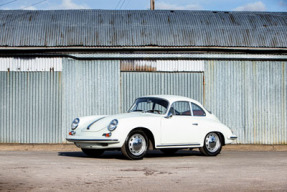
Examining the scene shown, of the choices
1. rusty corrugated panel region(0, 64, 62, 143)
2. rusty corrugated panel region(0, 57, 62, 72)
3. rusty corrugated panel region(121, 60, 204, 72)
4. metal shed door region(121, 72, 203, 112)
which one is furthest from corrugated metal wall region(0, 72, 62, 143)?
rusty corrugated panel region(121, 60, 204, 72)

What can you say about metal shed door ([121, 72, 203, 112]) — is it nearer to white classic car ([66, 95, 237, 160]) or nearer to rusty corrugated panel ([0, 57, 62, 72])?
rusty corrugated panel ([0, 57, 62, 72])

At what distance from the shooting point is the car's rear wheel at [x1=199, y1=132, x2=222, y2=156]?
38.9ft

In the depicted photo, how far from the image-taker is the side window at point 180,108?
11547 millimetres

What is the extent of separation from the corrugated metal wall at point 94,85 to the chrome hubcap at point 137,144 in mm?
6202

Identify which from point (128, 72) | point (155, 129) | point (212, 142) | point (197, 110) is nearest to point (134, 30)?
point (128, 72)

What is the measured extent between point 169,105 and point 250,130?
6.44 meters

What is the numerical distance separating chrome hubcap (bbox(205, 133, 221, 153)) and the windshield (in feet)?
4.29

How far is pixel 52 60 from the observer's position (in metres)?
16.6

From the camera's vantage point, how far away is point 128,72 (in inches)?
664

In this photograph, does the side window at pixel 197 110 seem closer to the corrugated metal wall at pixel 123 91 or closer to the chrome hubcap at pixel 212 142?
the chrome hubcap at pixel 212 142

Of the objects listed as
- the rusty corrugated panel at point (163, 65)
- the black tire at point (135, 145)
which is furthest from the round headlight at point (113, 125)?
the rusty corrugated panel at point (163, 65)

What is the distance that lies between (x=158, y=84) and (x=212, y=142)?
5328mm

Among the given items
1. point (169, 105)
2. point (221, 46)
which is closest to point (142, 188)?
point (169, 105)

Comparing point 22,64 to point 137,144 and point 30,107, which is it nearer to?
point 30,107
